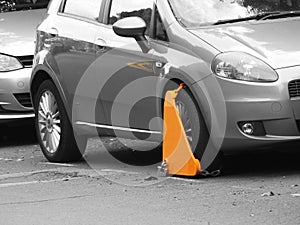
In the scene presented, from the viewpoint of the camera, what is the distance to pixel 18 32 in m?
13.4

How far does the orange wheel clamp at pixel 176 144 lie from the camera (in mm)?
9070

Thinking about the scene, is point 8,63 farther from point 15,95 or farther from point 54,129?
point 54,129

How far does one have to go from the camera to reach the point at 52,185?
9406 millimetres

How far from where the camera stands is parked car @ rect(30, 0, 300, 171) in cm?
881

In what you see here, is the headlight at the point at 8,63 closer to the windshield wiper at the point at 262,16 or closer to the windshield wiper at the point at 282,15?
the windshield wiper at the point at 262,16

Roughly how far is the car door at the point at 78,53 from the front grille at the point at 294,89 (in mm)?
2182

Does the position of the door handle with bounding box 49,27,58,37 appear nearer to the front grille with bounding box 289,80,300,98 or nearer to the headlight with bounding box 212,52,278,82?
the headlight with bounding box 212,52,278,82

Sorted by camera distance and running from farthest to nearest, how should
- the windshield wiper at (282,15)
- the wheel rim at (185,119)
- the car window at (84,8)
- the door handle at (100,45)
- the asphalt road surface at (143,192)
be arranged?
the car window at (84,8)
the door handle at (100,45)
the windshield wiper at (282,15)
the wheel rim at (185,119)
the asphalt road surface at (143,192)

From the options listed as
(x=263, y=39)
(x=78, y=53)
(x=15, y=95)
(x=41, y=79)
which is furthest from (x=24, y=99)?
(x=263, y=39)

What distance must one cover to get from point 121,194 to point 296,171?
1.63 metres

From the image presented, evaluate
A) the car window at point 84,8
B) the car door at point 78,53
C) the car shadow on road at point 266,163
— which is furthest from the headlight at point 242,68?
the car window at point 84,8

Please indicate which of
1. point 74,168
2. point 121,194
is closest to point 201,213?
point 121,194

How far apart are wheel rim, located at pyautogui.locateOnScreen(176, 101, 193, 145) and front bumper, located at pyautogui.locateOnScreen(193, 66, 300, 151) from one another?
353 millimetres

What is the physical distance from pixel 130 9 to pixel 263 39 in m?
1.54
